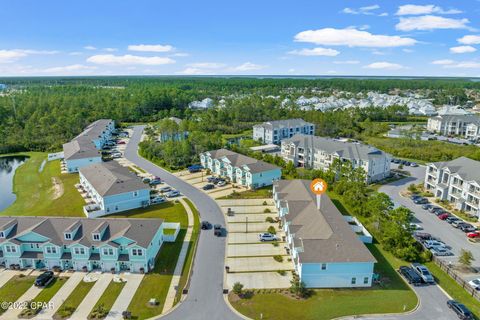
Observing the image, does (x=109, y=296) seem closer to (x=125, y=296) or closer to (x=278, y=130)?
(x=125, y=296)

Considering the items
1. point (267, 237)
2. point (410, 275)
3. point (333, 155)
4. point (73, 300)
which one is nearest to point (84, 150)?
point (73, 300)

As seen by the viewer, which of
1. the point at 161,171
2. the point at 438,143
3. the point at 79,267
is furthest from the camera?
the point at 438,143

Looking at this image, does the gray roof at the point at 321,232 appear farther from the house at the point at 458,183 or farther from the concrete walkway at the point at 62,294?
the concrete walkway at the point at 62,294

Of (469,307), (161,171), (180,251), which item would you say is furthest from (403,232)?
(161,171)

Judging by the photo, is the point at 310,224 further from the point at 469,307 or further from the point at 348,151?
the point at 348,151

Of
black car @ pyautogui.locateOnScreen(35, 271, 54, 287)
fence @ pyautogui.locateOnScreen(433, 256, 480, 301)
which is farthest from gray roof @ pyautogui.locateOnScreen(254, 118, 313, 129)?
black car @ pyautogui.locateOnScreen(35, 271, 54, 287)

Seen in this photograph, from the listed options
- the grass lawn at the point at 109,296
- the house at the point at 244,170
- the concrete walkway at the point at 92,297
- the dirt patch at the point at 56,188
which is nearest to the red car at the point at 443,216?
the house at the point at 244,170

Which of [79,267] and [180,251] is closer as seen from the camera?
[79,267]
